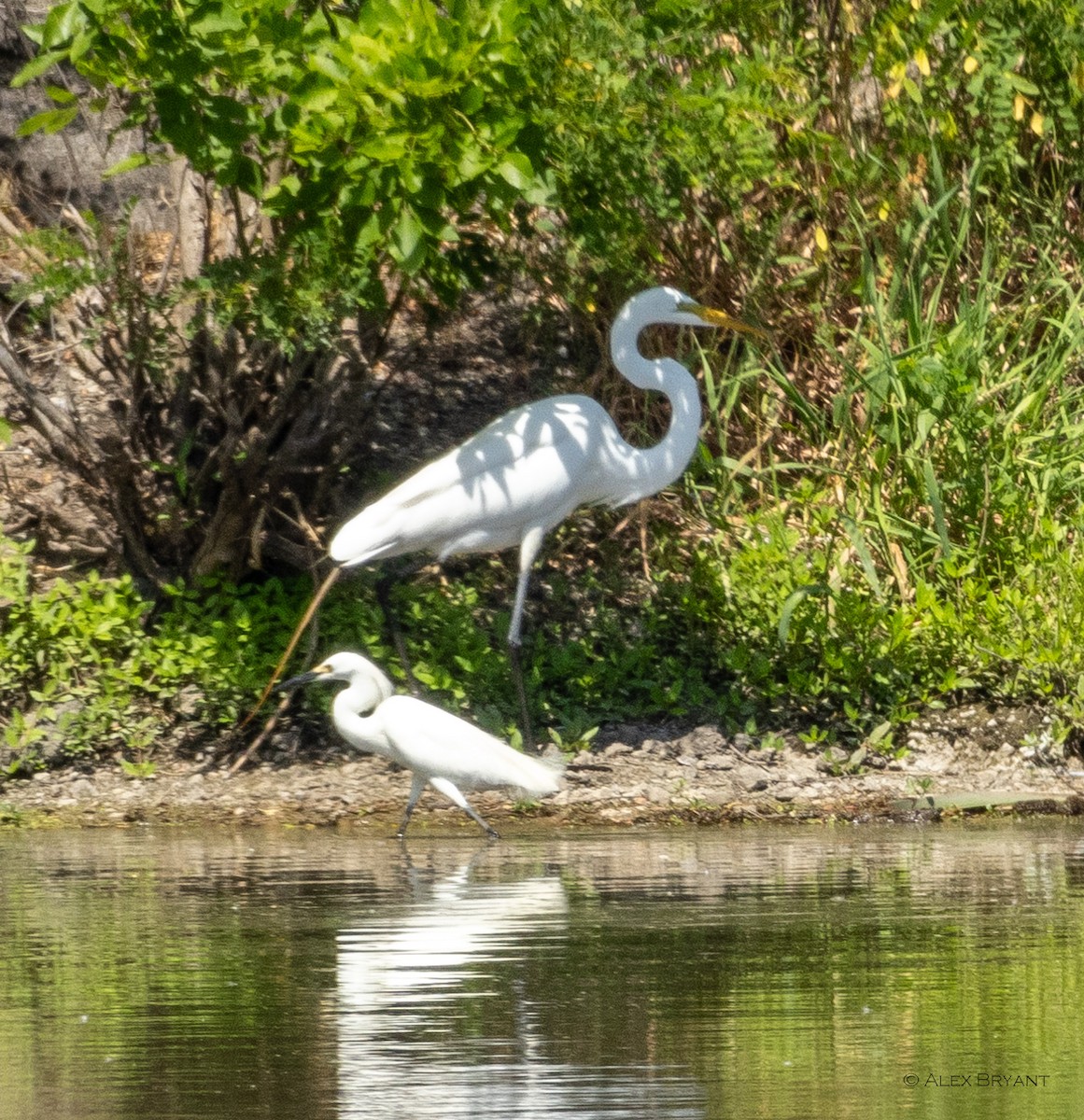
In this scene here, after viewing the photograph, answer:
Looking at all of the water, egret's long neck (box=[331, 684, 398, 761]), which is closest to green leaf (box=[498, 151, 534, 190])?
A: egret's long neck (box=[331, 684, 398, 761])

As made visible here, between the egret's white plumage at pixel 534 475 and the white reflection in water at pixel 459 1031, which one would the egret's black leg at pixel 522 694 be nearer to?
the egret's white plumage at pixel 534 475

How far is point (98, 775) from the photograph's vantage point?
892 cm

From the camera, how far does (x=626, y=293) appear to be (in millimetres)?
10328

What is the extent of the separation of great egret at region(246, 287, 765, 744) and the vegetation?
41 cm

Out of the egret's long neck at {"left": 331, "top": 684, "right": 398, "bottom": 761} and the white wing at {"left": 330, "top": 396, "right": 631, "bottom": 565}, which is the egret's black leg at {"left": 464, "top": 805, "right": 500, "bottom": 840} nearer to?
the egret's long neck at {"left": 331, "top": 684, "right": 398, "bottom": 761}

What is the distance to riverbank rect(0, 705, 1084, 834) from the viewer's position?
8219mm

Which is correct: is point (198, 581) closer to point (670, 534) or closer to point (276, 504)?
point (276, 504)

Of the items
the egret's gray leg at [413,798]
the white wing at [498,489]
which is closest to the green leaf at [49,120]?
the white wing at [498,489]

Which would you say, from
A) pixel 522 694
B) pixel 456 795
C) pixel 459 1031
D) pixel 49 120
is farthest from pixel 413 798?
pixel 459 1031

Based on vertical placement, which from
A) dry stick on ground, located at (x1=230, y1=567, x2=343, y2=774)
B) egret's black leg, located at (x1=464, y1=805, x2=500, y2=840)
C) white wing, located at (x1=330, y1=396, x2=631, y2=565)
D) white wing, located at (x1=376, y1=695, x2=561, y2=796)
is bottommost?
egret's black leg, located at (x1=464, y1=805, x2=500, y2=840)

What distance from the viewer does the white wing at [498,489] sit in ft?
28.8

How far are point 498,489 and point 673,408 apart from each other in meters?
1.01

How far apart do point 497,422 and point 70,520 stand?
2327 mm

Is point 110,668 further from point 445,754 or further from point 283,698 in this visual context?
point 445,754
